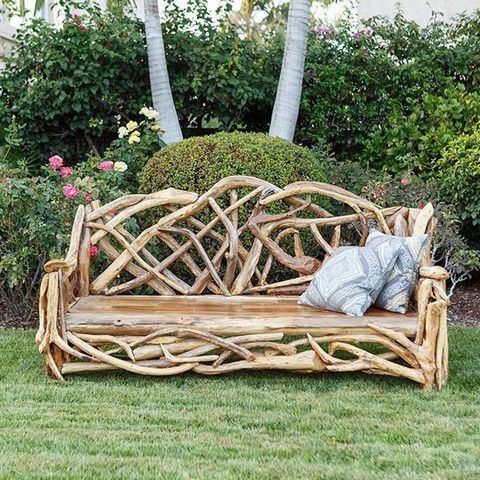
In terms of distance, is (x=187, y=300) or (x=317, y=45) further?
(x=317, y=45)

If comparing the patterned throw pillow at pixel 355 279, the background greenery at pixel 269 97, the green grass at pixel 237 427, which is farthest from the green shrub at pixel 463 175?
the patterned throw pillow at pixel 355 279

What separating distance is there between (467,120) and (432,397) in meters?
4.38

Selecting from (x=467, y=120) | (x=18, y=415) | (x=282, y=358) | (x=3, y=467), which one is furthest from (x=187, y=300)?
(x=467, y=120)

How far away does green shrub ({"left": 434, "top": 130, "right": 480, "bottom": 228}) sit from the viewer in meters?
6.82

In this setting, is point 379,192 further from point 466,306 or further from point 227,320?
point 227,320

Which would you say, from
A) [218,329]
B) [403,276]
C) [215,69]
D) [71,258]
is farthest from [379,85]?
[218,329]

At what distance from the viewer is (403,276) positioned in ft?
13.9

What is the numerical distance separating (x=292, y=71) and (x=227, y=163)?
4.72ft

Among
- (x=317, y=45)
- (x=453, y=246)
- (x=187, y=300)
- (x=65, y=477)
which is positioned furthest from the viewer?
(x=317, y=45)

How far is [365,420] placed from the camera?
3471 mm

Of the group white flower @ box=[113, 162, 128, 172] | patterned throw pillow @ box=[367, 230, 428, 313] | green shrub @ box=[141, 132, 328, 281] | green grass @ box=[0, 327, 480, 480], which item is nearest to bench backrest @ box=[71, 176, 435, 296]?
patterned throw pillow @ box=[367, 230, 428, 313]

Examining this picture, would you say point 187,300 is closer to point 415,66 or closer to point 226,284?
point 226,284

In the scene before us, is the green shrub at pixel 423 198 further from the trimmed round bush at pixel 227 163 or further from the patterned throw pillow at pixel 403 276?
the patterned throw pillow at pixel 403 276

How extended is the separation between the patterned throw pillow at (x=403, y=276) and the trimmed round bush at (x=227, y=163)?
1.84 metres
